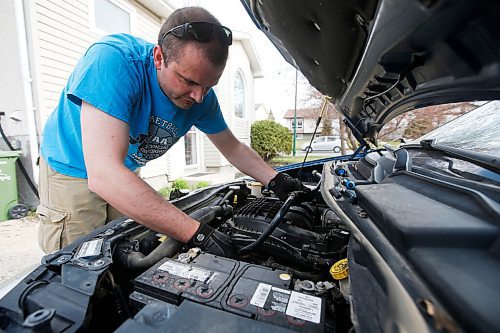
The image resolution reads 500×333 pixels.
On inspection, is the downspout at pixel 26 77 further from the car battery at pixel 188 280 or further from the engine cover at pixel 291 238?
the car battery at pixel 188 280

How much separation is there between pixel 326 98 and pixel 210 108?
823 mm

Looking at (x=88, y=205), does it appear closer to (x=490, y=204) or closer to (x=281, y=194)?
(x=281, y=194)

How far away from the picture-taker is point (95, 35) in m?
4.68

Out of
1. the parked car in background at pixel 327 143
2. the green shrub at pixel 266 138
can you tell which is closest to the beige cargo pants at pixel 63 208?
the green shrub at pixel 266 138

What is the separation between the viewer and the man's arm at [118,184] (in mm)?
1148

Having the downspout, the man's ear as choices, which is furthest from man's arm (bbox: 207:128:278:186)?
the downspout

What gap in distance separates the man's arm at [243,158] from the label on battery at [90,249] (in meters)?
1.23

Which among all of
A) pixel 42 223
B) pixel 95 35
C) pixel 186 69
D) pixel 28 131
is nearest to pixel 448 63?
pixel 186 69

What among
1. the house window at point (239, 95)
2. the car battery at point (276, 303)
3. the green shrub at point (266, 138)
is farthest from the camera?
the green shrub at point (266, 138)

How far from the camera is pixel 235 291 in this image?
2.64ft

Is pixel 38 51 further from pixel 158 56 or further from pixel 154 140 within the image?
pixel 158 56

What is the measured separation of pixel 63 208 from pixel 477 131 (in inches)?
94.7

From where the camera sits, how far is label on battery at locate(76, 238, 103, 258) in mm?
999

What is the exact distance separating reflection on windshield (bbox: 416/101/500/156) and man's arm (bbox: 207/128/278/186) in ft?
3.65
